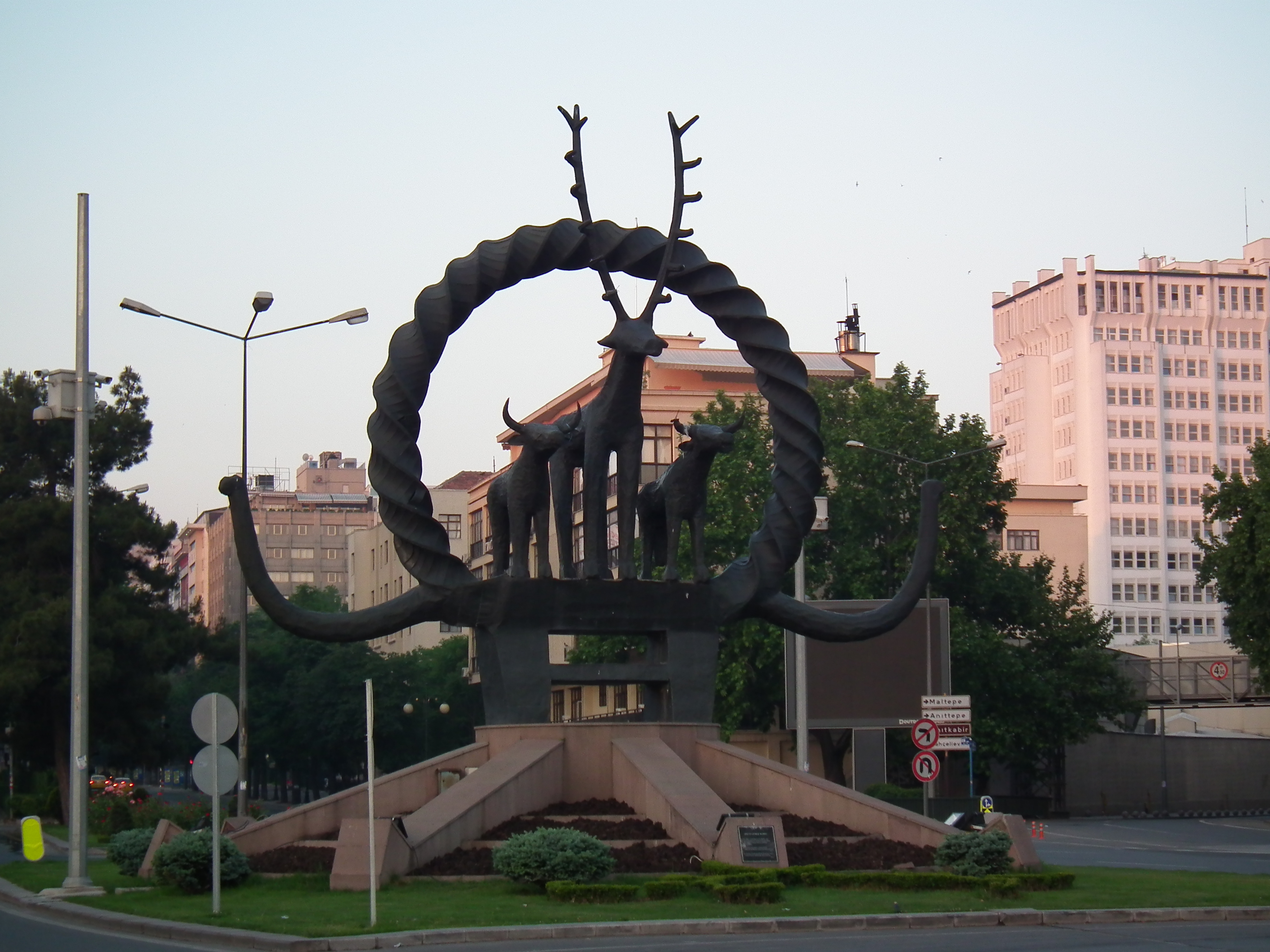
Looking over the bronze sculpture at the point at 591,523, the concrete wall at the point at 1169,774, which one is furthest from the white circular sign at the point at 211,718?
the concrete wall at the point at 1169,774

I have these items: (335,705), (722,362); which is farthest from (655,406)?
(335,705)

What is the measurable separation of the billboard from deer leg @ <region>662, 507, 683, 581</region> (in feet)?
31.1

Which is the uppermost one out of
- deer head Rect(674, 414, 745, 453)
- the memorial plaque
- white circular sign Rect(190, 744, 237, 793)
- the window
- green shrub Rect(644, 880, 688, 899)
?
the window

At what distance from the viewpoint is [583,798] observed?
24891 millimetres

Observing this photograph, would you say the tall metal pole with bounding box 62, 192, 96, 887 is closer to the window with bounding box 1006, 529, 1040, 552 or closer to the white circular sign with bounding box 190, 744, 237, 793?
the white circular sign with bounding box 190, 744, 237, 793

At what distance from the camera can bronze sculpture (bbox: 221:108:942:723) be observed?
25234 mm

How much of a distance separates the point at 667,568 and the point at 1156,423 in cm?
10638

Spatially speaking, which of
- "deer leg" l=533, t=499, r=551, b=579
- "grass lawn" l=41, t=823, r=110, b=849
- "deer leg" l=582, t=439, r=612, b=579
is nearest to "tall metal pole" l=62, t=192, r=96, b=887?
"deer leg" l=533, t=499, r=551, b=579

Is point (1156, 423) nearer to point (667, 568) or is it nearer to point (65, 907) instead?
point (667, 568)

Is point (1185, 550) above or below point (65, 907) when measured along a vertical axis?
above

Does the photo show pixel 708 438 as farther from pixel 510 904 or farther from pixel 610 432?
pixel 510 904

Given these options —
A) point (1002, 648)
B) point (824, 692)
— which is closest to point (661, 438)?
point (1002, 648)

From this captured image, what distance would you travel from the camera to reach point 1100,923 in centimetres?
1833

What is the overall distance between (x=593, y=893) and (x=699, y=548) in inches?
325
